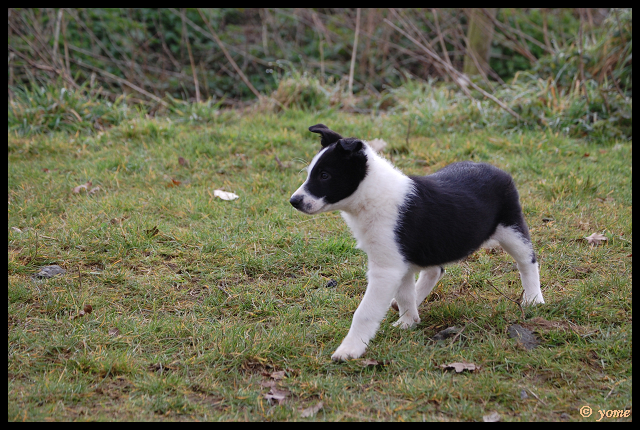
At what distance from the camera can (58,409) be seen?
2.98 m

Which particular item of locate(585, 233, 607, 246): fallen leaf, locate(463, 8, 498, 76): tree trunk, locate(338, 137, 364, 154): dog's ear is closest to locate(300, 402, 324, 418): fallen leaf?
locate(338, 137, 364, 154): dog's ear

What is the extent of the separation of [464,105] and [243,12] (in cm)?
711

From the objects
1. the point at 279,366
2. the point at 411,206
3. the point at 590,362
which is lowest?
the point at 279,366

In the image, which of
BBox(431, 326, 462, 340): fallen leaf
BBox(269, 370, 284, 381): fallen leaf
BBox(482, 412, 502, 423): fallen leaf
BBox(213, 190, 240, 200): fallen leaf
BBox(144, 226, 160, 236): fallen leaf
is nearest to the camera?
BBox(482, 412, 502, 423): fallen leaf

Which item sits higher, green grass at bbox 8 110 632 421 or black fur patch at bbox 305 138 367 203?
black fur patch at bbox 305 138 367 203

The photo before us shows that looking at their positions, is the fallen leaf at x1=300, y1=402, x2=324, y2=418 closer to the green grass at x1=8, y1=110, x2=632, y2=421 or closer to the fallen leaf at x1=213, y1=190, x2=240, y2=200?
the green grass at x1=8, y1=110, x2=632, y2=421

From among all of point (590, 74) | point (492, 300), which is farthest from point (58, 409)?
point (590, 74)

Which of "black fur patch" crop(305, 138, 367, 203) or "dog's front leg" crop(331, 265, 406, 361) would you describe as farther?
"black fur patch" crop(305, 138, 367, 203)

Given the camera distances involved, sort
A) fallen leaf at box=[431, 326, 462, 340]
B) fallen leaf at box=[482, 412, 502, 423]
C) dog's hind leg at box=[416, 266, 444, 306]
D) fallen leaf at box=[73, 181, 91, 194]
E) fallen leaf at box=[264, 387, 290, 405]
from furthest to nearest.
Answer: fallen leaf at box=[73, 181, 91, 194]
dog's hind leg at box=[416, 266, 444, 306]
fallen leaf at box=[431, 326, 462, 340]
fallen leaf at box=[264, 387, 290, 405]
fallen leaf at box=[482, 412, 502, 423]

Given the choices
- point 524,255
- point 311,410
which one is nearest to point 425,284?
point 524,255

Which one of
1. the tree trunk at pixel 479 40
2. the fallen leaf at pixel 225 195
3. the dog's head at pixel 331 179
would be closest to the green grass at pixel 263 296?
the fallen leaf at pixel 225 195

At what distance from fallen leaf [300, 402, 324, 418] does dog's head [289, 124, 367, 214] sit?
114 centimetres

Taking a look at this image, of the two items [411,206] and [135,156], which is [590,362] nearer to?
[411,206]

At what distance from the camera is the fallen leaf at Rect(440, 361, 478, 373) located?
11.0 feet
